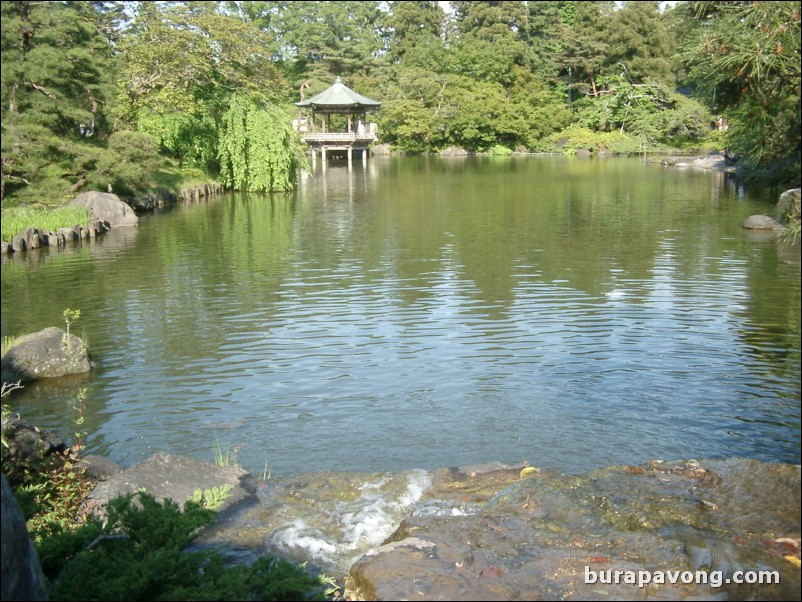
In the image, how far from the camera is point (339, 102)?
4219 cm

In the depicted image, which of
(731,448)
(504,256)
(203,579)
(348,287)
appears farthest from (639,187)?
(203,579)

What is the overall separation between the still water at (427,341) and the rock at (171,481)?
63cm

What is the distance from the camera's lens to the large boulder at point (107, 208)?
64.0 ft

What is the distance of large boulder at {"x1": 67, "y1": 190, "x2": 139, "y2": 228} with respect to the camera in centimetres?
1950

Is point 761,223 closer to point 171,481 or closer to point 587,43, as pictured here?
point 171,481

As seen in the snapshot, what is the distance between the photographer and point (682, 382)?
27.0 ft

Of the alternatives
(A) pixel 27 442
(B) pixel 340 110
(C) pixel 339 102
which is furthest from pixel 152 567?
(B) pixel 340 110

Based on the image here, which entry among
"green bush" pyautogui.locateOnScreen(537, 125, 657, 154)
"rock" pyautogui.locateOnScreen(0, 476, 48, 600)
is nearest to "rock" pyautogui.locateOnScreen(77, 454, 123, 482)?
"rock" pyautogui.locateOnScreen(0, 476, 48, 600)

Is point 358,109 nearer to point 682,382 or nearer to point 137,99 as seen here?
point 137,99

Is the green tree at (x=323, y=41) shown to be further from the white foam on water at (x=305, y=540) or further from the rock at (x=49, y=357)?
the white foam on water at (x=305, y=540)

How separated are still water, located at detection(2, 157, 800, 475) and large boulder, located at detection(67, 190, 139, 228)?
0.89 meters

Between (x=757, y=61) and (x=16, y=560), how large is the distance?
4.92 meters

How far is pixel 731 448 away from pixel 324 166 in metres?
36.3

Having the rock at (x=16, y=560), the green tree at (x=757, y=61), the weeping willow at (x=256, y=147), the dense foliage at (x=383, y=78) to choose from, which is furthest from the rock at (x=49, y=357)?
the weeping willow at (x=256, y=147)
